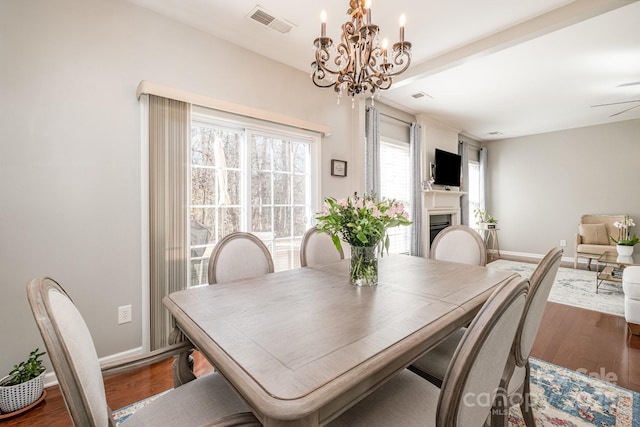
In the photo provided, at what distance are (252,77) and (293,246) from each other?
179cm

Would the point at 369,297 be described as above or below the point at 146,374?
above

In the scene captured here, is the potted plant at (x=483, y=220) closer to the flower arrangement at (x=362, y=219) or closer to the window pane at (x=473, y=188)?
the window pane at (x=473, y=188)

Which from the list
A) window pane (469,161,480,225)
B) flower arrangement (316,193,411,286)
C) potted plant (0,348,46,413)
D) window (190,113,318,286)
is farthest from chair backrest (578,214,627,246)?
potted plant (0,348,46,413)

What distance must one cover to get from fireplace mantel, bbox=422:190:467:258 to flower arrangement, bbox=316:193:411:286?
11.5ft

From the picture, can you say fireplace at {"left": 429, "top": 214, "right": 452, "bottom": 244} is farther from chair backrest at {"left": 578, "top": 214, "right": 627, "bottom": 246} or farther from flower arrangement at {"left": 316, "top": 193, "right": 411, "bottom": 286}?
flower arrangement at {"left": 316, "top": 193, "right": 411, "bottom": 286}

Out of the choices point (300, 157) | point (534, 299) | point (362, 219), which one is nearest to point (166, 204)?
point (300, 157)

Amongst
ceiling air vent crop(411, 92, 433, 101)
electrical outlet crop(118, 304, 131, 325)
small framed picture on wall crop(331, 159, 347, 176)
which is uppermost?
A: ceiling air vent crop(411, 92, 433, 101)

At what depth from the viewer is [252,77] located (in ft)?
9.10

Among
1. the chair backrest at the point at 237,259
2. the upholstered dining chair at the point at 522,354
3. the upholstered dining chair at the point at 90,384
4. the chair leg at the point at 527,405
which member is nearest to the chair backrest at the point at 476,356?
→ the upholstered dining chair at the point at 522,354

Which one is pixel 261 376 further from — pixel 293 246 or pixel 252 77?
pixel 252 77

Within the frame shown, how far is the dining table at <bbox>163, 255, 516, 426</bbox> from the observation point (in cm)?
68

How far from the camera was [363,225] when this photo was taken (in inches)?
55.3

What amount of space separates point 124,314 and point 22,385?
0.60 metres

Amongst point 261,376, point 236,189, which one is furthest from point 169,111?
point 261,376
